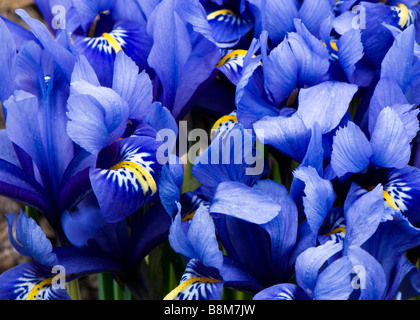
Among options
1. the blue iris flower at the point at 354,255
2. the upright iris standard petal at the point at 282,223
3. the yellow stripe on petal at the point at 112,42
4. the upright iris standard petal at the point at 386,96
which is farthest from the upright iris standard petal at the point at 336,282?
the yellow stripe on petal at the point at 112,42

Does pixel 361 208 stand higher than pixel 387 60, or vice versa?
pixel 387 60

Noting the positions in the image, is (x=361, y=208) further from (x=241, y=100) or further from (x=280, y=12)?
Result: (x=280, y=12)

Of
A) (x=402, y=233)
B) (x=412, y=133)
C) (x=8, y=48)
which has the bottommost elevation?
(x=402, y=233)

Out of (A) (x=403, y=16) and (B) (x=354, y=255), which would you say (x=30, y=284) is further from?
(A) (x=403, y=16)

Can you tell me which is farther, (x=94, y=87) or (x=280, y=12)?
(x=280, y=12)

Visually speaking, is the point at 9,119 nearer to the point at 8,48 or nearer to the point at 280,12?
the point at 8,48

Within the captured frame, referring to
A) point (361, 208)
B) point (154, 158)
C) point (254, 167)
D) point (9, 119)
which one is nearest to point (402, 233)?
point (361, 208)

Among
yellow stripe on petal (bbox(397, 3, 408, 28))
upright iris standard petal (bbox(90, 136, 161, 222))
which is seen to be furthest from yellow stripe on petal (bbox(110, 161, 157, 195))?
yellow stripe on petal (bbox(397, 3, 408, 28))

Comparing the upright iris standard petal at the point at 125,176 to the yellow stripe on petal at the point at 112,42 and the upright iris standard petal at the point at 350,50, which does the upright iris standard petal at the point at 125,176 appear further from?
the upright iris standard petal at the point at 350,50
